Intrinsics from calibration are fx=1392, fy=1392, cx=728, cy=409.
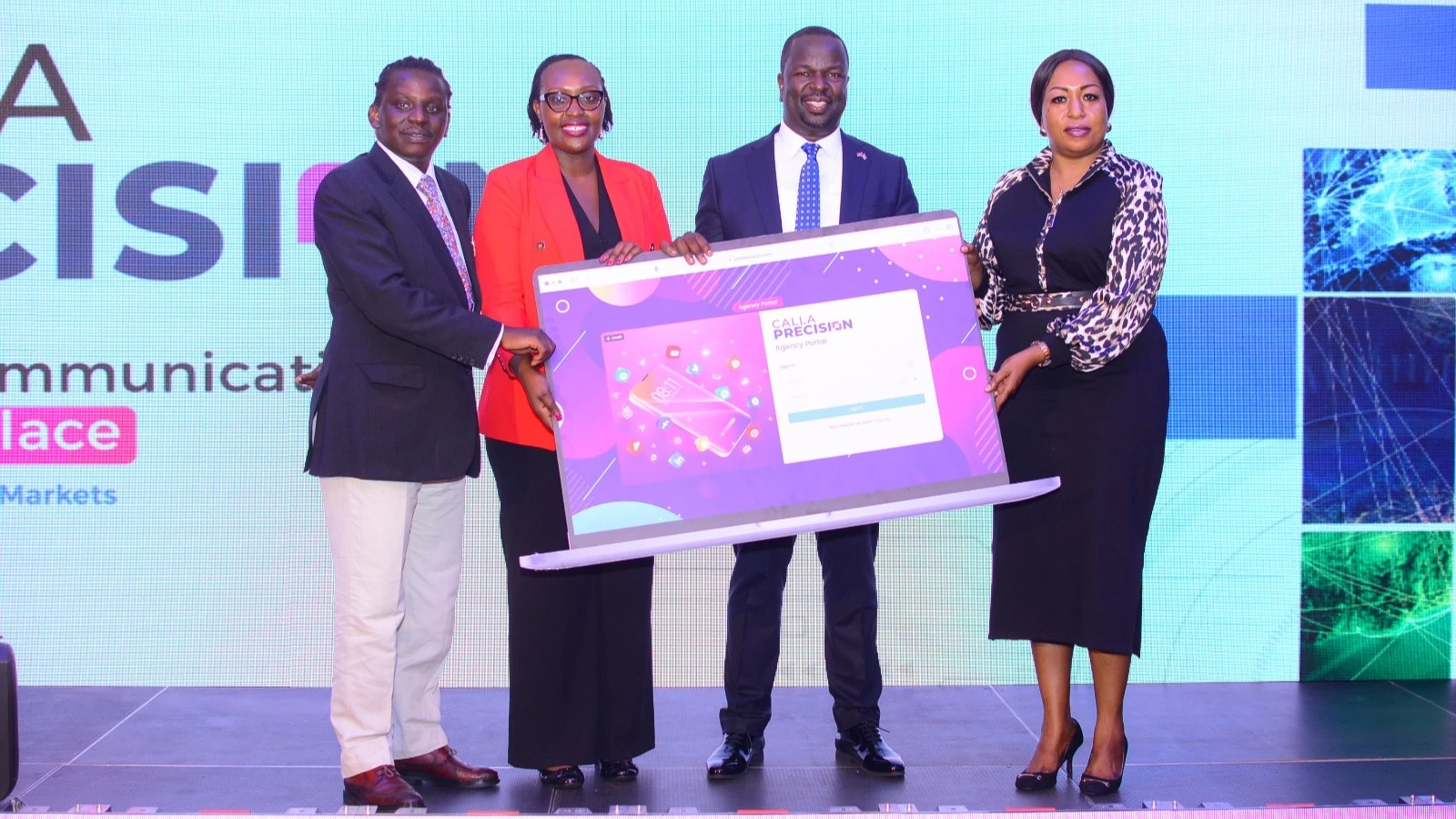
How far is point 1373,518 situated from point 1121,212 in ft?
6.98

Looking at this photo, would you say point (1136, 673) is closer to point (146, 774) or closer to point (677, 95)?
point (677, 95)

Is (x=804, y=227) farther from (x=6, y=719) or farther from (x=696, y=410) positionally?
(x=6, y=719)

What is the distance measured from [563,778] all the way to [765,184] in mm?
1473

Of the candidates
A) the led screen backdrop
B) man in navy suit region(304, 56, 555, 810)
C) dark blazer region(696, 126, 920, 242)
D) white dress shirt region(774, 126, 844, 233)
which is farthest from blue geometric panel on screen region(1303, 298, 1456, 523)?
man in navy suit region(304, 56, 555, 810)

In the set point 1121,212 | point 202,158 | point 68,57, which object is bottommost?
point 1121,212

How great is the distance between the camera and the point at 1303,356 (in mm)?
4535

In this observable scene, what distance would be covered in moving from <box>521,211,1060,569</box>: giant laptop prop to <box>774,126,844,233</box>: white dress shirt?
0.31m

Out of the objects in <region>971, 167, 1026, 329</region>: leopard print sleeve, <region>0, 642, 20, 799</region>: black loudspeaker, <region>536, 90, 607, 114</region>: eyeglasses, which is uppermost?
<region>536, 90, 607, 114</region>: eyeglasses

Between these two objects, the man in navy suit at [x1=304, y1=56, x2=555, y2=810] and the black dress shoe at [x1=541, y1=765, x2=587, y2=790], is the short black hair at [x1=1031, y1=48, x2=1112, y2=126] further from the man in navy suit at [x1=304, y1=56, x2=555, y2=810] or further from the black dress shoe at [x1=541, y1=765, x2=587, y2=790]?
the black dress shoe at [x1=541, y1=765, x2=587, y2=790]

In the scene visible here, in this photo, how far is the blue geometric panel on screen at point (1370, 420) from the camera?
4535 mm

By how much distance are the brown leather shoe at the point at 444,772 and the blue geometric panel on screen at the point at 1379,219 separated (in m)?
3.04

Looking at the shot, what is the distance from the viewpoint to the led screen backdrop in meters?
4.39

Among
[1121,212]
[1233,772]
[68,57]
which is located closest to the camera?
[1121,212]

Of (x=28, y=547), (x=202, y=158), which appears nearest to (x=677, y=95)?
(x=202, y=158)
